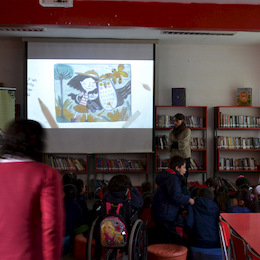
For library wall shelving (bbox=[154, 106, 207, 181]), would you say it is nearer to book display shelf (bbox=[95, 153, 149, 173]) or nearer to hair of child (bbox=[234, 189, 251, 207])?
book display shelf (bbox=[95, 153, 149, 173])

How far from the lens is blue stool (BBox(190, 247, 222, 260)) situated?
3.37 m

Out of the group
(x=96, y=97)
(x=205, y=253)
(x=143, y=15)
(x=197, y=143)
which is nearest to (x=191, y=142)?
(x=197, y=143)

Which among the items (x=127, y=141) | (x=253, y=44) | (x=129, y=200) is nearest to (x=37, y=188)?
(x=129, y=200)

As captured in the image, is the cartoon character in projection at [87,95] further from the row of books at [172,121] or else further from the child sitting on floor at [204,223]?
the child sitting on floor at [204,223]

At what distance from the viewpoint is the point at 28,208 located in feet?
5.56

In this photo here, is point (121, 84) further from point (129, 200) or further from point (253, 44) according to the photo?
point (129, 200)

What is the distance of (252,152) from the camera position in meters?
7.88

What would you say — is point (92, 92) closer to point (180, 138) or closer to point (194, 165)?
point (180, 138)

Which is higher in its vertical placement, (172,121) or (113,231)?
(172,121)

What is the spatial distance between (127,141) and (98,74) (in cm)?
138

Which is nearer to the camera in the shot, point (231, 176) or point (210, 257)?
point (210, 257)

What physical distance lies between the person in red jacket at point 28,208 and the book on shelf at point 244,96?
6411 millimetres

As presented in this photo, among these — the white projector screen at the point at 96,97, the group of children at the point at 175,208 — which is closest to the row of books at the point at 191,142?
the white projector screen at the point at 96,97

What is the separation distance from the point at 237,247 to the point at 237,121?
5372mm
